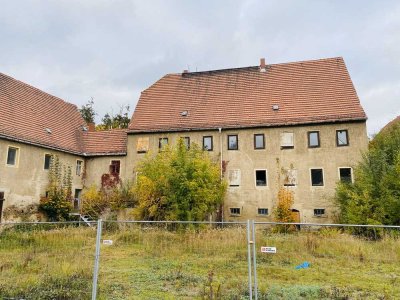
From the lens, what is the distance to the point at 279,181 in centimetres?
2306

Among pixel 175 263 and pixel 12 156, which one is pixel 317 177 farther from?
pixel 12 156

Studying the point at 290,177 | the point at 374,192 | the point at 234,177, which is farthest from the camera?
the point at 234,177

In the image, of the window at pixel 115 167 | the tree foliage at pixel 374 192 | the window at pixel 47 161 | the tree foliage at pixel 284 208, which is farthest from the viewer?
the window at pixel 115 167

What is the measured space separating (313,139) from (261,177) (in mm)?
4443

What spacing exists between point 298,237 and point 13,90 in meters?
24.1

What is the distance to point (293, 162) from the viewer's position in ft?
76.0

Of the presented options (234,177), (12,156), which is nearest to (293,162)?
(234,177)

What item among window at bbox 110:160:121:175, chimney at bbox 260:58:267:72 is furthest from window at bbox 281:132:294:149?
window at bbox 110:160:121:175

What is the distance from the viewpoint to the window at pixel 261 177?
76.9 feet

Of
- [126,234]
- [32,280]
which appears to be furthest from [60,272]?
[126,234]

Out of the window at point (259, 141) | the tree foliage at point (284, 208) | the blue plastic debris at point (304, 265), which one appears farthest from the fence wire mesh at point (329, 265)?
the window at point (259, 141)

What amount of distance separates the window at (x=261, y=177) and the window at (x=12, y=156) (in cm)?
1603

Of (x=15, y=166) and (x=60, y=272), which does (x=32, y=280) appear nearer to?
(x=60, y=272)

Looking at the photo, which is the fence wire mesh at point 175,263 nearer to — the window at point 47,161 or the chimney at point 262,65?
the window at point 47,161
